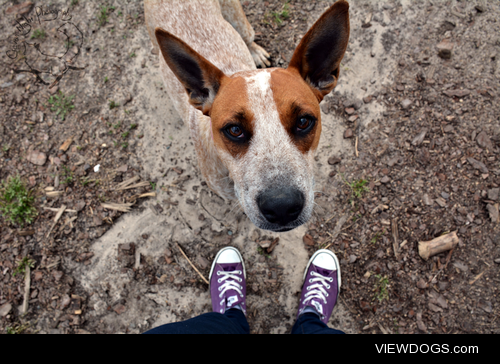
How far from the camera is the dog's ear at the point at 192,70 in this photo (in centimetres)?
225

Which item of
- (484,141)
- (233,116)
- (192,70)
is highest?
(192,70)

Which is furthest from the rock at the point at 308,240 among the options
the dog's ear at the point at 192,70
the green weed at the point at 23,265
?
the green weed at the point at 23,265

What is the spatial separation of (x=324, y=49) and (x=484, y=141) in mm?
3146

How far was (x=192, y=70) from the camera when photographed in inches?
101

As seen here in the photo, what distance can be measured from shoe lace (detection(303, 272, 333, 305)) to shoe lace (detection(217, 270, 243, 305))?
97 cm

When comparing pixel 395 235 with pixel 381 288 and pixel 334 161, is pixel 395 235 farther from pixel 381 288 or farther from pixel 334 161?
pixel 334 161

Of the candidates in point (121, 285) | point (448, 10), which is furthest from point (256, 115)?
point (448, 10)

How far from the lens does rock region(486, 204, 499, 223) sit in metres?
3.66

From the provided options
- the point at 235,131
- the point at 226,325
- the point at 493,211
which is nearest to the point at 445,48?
the point at 493,211

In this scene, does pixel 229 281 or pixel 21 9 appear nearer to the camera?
pixel 229 281

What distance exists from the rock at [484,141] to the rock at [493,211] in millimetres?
826

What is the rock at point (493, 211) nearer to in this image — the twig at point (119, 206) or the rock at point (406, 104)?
the rock at point (406, 104)

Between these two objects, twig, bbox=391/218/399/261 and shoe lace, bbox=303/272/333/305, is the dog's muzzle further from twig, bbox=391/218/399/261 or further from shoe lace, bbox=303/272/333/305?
twig, bbox=391/218/399/261

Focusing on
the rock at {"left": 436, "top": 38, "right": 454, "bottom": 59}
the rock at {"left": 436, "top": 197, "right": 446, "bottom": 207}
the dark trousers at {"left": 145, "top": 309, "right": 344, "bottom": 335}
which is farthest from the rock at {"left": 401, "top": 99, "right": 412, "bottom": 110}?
the dark trousers at {"left": 145, "top": 309, "right": 344, "bottom": 335}
